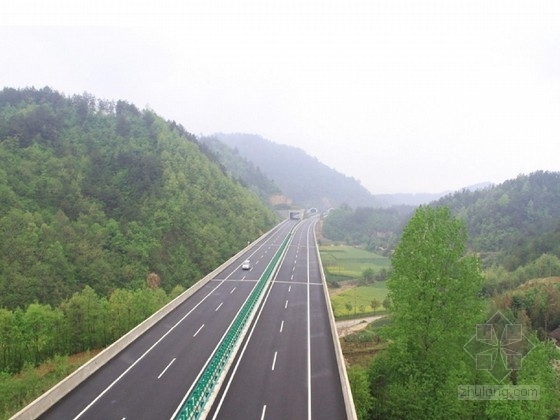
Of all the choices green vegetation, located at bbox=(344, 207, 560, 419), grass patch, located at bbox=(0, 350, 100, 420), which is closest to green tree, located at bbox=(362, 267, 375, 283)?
green vegetation, located at bbox=(344, 207, 560, 419)

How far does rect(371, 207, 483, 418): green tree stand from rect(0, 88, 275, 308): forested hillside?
112 feet

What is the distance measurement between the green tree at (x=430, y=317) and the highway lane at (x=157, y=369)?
11.5 metres

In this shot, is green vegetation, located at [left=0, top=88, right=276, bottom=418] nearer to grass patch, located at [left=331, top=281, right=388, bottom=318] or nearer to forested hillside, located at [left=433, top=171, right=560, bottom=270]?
grass patch, located at [left=331, top=281, right=388, bottom=318]

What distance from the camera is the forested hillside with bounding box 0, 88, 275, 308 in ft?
145

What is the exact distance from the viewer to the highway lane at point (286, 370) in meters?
18.1

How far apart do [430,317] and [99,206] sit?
5086 centimetres

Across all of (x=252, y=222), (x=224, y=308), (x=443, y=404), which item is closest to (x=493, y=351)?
(x=443, y=404)

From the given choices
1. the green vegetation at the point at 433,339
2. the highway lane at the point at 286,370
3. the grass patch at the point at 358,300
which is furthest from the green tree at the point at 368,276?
the green vegetation at the point at 433,339

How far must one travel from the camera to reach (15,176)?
5400 centimetres

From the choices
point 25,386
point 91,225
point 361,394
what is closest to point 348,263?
point 91,225

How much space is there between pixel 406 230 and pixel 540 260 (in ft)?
187

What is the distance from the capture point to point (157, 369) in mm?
21688

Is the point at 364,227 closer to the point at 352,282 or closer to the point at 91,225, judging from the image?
the point at 352,282

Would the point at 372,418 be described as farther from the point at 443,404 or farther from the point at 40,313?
the point at 40,313
